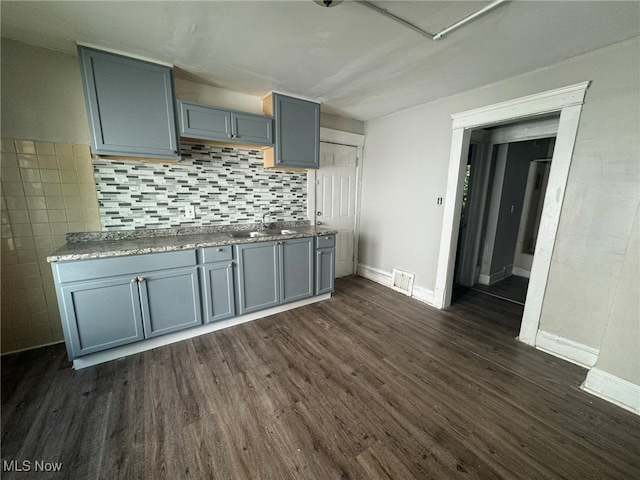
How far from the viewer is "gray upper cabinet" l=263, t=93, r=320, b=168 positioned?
2.75m

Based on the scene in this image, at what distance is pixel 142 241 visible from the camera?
228 cm

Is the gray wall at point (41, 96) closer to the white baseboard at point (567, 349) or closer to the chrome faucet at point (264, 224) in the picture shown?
the chrome faucet at point (264, 224)

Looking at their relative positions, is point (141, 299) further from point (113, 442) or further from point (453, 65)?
point (453, 65)

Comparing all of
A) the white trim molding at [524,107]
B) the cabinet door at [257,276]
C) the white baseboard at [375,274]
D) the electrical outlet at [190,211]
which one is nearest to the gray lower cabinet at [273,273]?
the cabinet door at [257,276]

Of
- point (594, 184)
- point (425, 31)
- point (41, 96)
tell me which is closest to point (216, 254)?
point (41, 96)

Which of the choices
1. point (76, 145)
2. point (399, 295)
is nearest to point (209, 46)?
point (76, 145)

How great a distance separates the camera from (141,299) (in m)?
2.07

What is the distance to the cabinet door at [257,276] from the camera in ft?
8.28

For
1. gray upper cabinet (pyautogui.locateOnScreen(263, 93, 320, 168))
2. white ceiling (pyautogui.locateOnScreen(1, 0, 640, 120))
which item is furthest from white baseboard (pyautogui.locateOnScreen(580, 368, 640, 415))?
gray upper cabinet (pyautogui.locateOnScreen(263, 93, 320, 168))

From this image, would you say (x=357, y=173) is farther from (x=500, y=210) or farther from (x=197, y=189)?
(x=197, y=189)

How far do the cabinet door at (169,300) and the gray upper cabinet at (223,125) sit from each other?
1.30 metres

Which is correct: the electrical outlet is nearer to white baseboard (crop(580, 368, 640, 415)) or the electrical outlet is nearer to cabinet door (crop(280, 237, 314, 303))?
cabinet door (crop(280, 237, 314, 303))

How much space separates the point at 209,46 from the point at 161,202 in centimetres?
146

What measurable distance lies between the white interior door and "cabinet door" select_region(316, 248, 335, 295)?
0.63m
